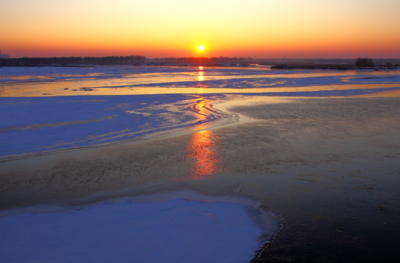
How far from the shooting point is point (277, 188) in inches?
217

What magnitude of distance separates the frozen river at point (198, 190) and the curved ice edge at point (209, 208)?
0.02 m

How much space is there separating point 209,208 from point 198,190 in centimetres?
71

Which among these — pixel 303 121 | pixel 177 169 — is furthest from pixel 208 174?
pixel 303 121

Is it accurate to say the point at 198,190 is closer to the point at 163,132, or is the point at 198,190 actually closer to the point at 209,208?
the point at 209,208

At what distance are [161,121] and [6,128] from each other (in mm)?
4832

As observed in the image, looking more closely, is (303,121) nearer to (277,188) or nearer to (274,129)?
(274,129)

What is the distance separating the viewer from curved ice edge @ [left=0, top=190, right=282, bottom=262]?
4.07 metres

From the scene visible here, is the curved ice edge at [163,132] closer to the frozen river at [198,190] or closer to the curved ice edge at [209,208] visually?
the frozen river at [198,190]

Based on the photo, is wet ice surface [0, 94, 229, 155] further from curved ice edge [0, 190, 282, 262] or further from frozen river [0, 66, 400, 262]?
curved ice edge [0, 190, 282, 262]

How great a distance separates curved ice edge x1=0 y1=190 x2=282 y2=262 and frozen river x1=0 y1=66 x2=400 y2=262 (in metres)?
0.02

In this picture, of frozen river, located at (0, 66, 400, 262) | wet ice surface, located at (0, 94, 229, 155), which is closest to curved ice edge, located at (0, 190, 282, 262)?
frozen river, located at (0, 66, 400, 262)

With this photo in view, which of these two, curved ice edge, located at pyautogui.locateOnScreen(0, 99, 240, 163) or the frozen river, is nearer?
the frozen river

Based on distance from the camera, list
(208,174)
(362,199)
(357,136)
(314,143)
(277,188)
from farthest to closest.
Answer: (357,136) → (314,143) → (208,174) → (277,188) → (362,199)

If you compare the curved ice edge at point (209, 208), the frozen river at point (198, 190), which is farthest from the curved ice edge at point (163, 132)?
the curved ice edge at point (209, 208)
